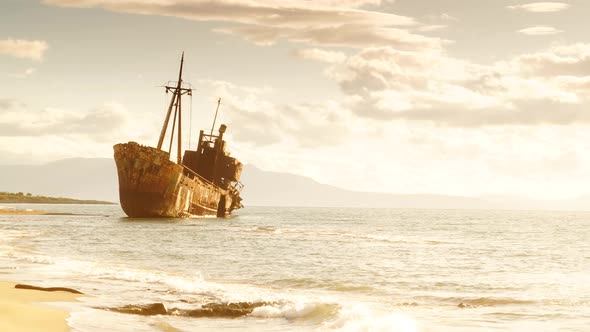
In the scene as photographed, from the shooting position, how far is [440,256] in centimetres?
A: 3353

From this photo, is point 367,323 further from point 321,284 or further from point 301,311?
point 321,284

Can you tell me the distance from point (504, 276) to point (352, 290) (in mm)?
7380

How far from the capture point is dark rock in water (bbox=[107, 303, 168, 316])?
13.8 meters

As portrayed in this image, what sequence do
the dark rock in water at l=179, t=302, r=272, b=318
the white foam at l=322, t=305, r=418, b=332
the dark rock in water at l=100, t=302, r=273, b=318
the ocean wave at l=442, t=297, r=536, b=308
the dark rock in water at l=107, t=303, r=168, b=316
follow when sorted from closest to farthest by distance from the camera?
the white foam at l=322, t=305, r=418, b=332 → the dark rock in water at l=107, t=303, r=168, b=316 → the dark rock in water at l=100, t=302, r=273, b=318 → the dark rock in water at l=179, t=302, r=272, b=318 → the ocean wave at l=442, t=297, r=536, b=308

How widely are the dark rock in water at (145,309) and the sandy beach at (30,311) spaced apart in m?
1.26

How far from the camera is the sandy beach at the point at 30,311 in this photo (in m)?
11.0

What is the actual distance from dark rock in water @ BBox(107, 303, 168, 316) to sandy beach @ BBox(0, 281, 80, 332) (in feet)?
4.13

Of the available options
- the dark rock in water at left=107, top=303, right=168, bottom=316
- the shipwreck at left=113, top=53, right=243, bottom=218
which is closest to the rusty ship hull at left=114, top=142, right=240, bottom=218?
the shipwreck at left=113, top=53, right=243, bottom=218

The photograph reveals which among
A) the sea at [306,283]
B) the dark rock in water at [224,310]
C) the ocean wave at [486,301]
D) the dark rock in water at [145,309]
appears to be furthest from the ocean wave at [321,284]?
the dark rock in water at [145,309]

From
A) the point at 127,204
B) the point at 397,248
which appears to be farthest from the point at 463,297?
the point at 127,204

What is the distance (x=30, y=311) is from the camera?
39.9ft

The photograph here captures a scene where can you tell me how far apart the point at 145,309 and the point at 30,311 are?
239 centimetres

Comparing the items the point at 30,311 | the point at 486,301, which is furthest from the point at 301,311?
the point at 486,301

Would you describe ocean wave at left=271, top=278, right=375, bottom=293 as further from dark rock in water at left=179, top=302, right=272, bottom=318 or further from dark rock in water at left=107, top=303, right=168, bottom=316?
dark rock in water at left=107, top=303, right=168, bottom=316
